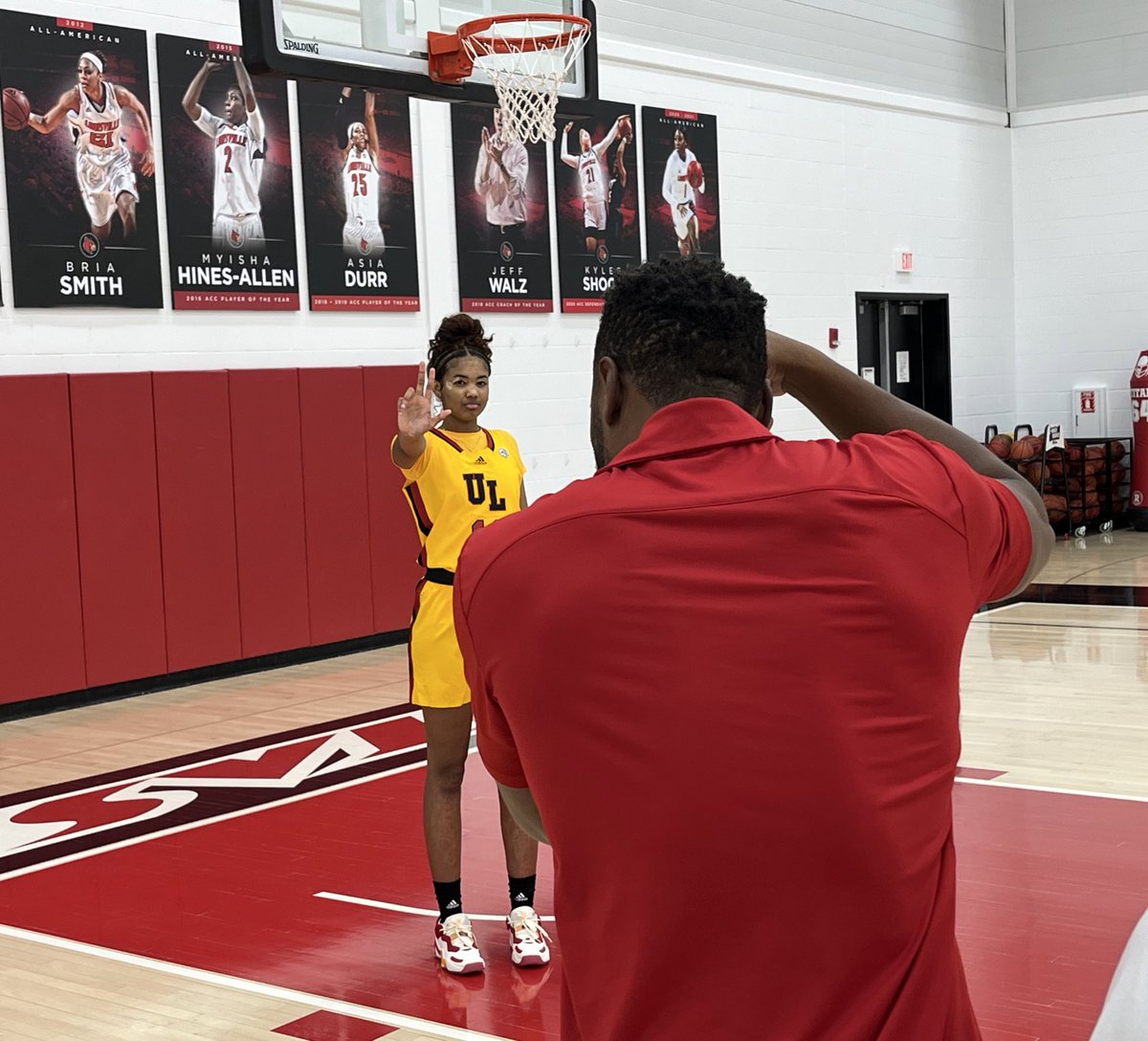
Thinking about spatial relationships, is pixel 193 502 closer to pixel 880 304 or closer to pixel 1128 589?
pixel 1128 589

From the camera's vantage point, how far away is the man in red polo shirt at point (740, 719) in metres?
1.26

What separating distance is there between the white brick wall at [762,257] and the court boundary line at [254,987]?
4343mm

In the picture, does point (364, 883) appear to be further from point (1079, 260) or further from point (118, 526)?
point (1079, 260)

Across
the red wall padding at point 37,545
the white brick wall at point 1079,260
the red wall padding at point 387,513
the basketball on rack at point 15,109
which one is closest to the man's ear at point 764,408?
the red wall padding at point 37,545

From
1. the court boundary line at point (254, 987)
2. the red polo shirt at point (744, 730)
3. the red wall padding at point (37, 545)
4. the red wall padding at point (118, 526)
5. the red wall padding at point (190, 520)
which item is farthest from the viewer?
the red wall padding at point (118, 526)

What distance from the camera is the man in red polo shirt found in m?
1.26

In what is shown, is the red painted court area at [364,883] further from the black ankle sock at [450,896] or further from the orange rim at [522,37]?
the orange rim at [522,37]

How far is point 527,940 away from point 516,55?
438 centimetres

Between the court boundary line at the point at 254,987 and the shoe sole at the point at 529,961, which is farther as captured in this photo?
the shoe sole at the point at 529,961

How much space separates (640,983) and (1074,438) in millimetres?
15075

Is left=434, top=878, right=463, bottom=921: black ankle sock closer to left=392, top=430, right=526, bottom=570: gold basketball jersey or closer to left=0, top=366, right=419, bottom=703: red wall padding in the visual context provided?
left=392, top=430, right=526, bottom=570: gold basketball jersey

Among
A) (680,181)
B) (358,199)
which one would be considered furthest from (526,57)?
(680,181)

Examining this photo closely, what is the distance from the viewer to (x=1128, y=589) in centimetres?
1101

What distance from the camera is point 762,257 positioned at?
1289 cm
